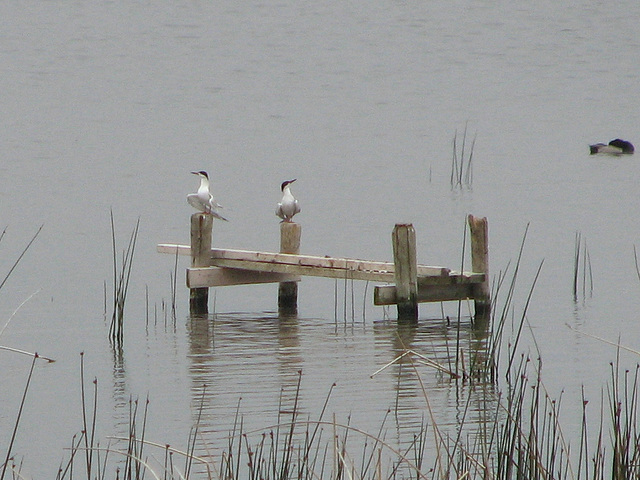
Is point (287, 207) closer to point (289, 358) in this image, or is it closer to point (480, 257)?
point (480, 257)

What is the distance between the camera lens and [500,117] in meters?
37.6

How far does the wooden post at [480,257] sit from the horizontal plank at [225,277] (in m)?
2.16

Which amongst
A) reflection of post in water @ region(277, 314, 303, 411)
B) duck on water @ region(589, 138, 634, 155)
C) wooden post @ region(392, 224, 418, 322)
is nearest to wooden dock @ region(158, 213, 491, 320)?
wooden post @ region(392, 224, 418, 322)

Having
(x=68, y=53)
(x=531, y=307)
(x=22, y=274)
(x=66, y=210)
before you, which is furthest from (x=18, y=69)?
(x=531, y=307)

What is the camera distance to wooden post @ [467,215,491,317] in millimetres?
12352

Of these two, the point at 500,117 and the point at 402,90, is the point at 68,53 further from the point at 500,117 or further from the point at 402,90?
the point at 500,117

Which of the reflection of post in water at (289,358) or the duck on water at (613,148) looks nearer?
the reflection of post in water at (289,358)

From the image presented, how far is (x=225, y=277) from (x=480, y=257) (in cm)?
271

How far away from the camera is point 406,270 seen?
1206 cm

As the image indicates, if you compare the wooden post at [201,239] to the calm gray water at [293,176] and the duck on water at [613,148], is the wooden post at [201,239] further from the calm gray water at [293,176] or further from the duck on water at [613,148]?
the duck on water at [613,148]

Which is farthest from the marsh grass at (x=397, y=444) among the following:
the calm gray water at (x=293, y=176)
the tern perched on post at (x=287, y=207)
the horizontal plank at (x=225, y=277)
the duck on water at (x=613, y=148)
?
the duck on water at (x=613, y=148)

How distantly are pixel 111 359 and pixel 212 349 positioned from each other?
910 millimetres

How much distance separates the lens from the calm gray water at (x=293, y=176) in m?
10.4

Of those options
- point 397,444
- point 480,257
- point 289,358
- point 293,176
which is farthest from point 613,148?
point 397,444
